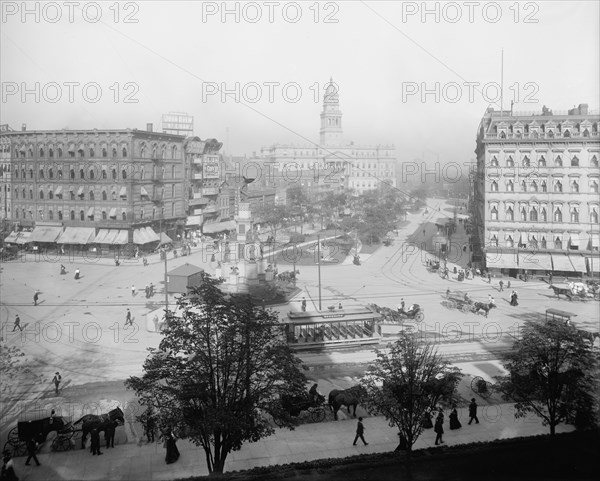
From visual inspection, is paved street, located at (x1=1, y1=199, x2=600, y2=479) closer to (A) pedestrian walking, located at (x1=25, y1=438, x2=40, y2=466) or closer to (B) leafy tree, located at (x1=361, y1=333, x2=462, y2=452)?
(A) pedestrian walking, located at (x1=25, y1=438, x2=40, y2=466)

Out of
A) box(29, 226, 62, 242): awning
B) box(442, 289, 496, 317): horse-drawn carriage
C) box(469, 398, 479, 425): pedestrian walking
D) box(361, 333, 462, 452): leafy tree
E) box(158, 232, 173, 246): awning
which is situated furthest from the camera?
box(158, 232, 173, 246): awning

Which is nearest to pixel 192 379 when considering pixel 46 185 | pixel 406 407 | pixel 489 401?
pixel 406 407

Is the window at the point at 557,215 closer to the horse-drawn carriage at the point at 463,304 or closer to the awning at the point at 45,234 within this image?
the horse-drawn carriage at the point at 463,304

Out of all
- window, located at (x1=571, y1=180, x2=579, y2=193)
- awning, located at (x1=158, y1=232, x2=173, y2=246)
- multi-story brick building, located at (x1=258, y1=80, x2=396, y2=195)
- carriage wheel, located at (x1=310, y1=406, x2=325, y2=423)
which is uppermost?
multi-story brick building, located at (x1=258, y1=80, x2=396, y2=195)

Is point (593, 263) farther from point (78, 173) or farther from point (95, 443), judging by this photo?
point (78, 173)

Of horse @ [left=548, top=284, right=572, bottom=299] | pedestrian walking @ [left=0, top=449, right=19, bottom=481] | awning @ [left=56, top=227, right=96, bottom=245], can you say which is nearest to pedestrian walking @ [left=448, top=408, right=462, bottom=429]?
pedestrian walking @ [left=0, top=449, right=19, bottom=481]

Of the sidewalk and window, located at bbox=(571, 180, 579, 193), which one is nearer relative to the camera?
the sidewalk

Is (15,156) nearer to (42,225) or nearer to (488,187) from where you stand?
(42,225)

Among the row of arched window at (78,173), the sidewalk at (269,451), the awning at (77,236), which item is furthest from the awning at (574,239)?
the awning at (77,236)
